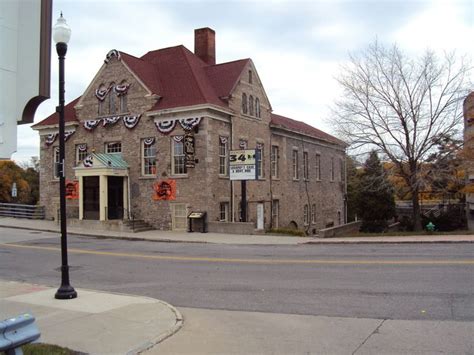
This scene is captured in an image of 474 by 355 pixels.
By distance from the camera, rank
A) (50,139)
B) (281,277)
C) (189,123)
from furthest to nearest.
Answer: (50,139) < (189,123) < (281,277)

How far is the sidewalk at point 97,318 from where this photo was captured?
6.35m

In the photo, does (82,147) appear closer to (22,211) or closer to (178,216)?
(22,211)

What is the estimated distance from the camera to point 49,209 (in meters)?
34.4

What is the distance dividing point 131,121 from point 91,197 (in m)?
5.38

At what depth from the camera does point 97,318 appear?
766 centimetres

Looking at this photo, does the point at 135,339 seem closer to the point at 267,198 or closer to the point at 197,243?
the point at 197,243

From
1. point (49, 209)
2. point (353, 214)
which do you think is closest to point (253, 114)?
point (49, 209)

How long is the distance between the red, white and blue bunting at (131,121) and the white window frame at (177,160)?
293cm

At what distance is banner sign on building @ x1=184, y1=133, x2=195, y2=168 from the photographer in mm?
27016

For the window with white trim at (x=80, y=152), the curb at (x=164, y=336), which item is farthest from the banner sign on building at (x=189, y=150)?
the curb at (x=164, y=336)

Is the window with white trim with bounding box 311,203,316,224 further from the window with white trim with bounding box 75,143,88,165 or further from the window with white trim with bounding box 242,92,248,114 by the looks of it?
the window with white trim with bounding box 75,143,88,165

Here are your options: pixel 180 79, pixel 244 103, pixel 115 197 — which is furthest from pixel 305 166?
pixel 115 197

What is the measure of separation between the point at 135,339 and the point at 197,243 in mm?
15358

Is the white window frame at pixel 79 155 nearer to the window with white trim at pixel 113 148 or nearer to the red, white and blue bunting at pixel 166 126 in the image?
the window with white trim at pixel 113 148
